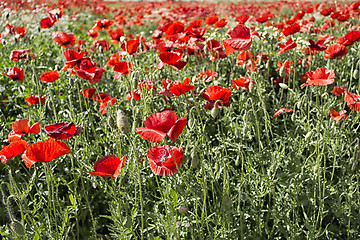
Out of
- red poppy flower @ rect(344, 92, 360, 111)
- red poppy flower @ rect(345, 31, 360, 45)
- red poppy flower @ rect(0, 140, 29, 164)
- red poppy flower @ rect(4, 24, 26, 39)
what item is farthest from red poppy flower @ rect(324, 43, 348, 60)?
red poppy flower @ rect(4, 24, 26, 39)

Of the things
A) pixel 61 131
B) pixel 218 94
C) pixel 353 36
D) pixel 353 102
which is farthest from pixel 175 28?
pixel 61 131

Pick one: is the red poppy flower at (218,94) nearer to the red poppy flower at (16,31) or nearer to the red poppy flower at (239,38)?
the red poppy flower at (239,38)

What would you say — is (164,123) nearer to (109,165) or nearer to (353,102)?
(109,165)

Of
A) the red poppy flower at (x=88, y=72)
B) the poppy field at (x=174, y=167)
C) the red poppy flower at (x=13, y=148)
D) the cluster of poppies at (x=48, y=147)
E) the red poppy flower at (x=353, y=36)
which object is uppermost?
the red poppy flower at (x=88, y=72)

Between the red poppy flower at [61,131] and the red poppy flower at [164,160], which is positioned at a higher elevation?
the red poppy flower at [61,131]

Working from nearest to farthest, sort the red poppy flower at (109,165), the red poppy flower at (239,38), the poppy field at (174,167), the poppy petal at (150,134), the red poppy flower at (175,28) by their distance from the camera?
the poppy petal at (150,134)
the red poppy flower at (109,165)
the poppy field at (174,167)
the red poppy flower at (239,38)
the red poppy flower at (175,28)

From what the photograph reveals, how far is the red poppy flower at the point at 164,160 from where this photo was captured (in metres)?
1.40

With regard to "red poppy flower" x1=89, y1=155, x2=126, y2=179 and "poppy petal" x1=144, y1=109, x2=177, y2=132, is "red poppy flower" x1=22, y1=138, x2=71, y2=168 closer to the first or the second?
"red poppy flower" x1=89, y1=155, x2=126, y2=179

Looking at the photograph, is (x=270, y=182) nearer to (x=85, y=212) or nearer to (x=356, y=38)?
(x=85, y=212)

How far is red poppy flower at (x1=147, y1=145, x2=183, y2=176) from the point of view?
1.40m

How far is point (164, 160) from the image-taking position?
1480 mm

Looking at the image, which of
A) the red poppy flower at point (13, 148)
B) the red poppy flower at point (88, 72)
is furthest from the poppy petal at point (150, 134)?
the red poppy flower at point (88, 72)

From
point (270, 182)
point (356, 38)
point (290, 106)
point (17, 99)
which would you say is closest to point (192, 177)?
point (270, 182)

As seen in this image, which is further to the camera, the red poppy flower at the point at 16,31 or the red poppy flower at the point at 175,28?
the red poppy flower at the point at 16,31
